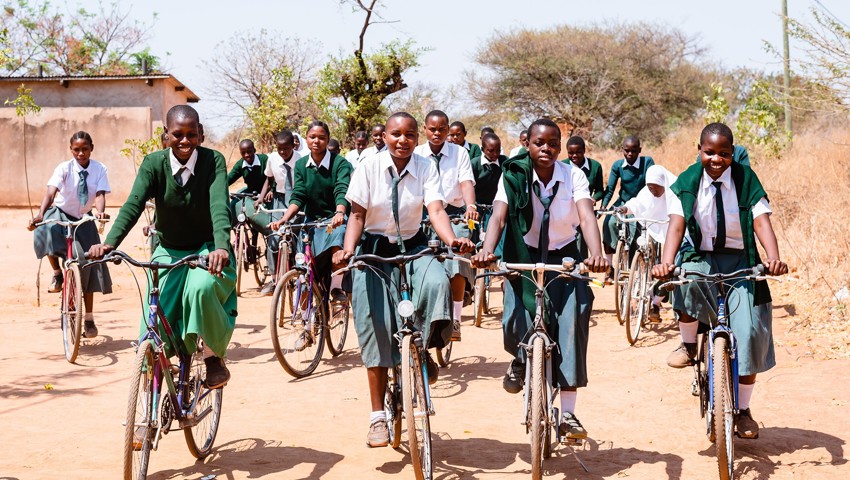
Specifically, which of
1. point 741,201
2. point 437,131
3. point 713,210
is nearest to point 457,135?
point 437,131

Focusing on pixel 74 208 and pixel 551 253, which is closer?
pixel 551 253

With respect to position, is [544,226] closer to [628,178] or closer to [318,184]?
[318,184]

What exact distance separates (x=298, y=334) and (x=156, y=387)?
11.4ft

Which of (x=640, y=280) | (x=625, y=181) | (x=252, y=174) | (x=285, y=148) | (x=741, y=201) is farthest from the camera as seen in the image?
(x=252, y=174)

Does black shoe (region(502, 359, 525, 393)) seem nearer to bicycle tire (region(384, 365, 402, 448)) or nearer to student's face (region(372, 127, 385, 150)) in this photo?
bicycle tire (region(384, 365, 402, 448))

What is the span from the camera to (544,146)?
5.82m

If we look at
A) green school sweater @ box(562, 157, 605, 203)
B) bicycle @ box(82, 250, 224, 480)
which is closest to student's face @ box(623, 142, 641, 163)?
green school sweater @ box(562, 157, 605, 203)

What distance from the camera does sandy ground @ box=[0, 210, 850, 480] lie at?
5.88 meters

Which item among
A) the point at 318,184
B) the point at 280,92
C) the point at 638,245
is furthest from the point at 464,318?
the point at 280,92

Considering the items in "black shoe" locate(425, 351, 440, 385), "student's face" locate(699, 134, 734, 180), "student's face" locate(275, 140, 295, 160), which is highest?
"student's face" locate(275, 140, 295, 160)

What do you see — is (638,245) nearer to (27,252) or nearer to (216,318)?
(216,318)

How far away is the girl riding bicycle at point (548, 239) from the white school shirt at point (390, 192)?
463 millimetres

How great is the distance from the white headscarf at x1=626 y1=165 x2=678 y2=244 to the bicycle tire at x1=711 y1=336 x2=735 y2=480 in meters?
4.98

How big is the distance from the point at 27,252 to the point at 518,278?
15.2 meters
